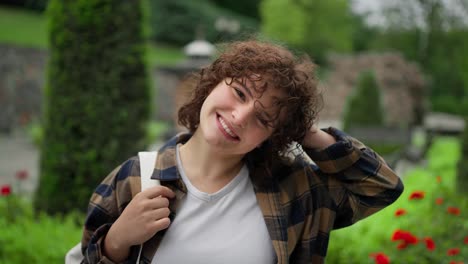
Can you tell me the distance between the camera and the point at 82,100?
14.1 feet

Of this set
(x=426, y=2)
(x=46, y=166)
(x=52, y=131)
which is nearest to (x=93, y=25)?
(x=52, y=131)

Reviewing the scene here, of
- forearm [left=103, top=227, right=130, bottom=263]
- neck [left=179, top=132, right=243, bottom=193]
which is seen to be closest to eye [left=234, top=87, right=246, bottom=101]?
neck [left=179, top=132, right=243, bottom=193]

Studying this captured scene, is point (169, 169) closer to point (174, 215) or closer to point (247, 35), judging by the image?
point (174, 215)

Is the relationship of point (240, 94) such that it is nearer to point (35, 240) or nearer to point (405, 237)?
point (405, 237)

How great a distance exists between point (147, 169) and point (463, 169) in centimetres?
546

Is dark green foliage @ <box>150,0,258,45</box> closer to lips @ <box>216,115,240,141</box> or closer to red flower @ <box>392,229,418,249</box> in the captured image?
red flower @ <box>392,229,418,249</box>

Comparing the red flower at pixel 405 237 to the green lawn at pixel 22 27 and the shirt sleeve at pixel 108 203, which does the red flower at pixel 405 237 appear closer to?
the shirt sleeve at pixel 108 203

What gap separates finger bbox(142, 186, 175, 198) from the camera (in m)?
1.43

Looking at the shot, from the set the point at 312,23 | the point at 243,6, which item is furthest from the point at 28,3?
the point at 312,23

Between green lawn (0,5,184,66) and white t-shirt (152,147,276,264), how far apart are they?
14964 millimetres

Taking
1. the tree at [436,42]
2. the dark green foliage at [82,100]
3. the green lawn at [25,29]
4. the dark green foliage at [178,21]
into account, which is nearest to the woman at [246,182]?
the dark green foliage at [82,100]

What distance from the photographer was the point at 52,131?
433 centimetres

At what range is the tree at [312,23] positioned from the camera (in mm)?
33312

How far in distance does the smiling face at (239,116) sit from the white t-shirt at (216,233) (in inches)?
6.7
